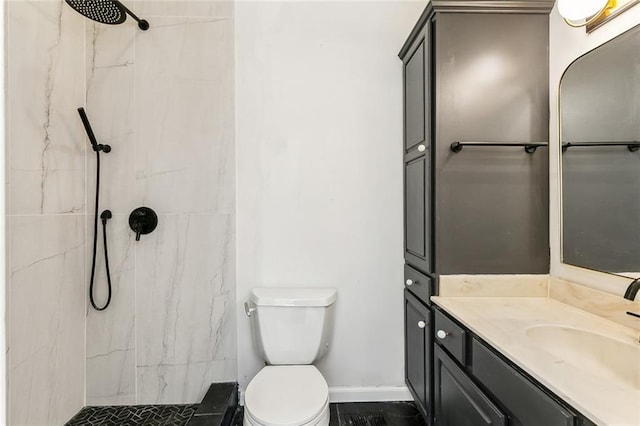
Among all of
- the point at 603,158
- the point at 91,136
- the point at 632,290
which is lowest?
the point at 632,290

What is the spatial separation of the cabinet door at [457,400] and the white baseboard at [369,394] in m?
0.53

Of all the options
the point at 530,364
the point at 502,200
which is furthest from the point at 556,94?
the point at 530,364

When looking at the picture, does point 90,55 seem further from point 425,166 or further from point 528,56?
point 528,56

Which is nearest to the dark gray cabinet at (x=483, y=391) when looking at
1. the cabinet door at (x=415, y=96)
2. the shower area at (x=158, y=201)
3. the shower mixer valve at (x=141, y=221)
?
the cabinet door at (x=415, y=96)

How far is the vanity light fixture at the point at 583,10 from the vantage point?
119 cm

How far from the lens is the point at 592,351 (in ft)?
3.46

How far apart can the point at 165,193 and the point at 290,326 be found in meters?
1.02

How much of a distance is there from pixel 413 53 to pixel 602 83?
0.83 m

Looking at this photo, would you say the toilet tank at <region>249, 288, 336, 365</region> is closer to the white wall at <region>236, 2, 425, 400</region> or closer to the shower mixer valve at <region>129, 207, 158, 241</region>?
the white wall at <region>236, 2, 425, 400</region>

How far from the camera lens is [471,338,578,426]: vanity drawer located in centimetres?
76

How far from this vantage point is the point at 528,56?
1.49m

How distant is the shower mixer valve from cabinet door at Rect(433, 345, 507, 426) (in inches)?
62.7

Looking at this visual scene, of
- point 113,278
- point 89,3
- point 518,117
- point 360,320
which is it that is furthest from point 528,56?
point 113,278

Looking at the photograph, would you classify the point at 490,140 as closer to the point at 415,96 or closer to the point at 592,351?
the point at 415,96
